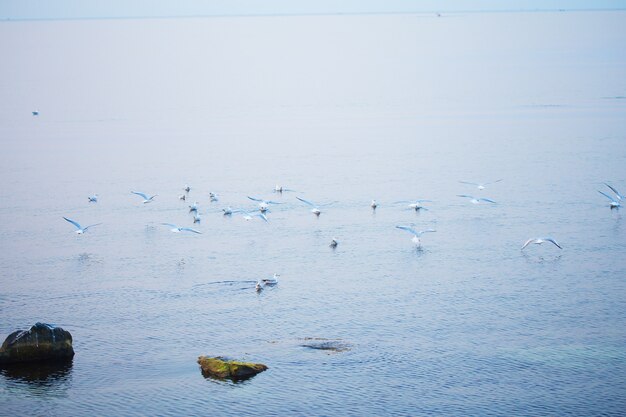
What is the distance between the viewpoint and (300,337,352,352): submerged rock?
34188mm

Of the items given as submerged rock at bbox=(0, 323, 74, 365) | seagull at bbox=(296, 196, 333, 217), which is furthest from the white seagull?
seagull at bbox=(296, 196, 333, 217)

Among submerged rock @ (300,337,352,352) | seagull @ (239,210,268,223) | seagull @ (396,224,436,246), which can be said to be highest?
seagull @ (239,210,268,223)

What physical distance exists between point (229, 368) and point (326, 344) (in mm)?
4480

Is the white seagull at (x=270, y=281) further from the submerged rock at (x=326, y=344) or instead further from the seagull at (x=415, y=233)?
the seagull at (x=415, y=233)

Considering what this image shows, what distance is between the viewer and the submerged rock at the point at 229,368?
31.5m

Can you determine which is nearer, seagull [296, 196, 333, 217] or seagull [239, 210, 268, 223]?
seagull [239, 210, 268, 223]

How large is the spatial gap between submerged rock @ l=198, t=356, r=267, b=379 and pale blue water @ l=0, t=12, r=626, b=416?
359 millimetres

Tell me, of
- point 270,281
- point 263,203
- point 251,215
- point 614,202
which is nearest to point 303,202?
point 263,203

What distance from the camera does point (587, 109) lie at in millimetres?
98938

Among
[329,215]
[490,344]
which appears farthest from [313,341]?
[329,215]

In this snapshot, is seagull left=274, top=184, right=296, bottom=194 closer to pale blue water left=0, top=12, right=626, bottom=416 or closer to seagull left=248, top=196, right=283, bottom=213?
pale blue water left=0, top=12, right=626, bottom=416

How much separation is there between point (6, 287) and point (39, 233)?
33.2ft

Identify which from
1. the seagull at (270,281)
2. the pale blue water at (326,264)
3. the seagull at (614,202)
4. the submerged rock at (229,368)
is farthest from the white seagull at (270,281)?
the seagull at (614,202)

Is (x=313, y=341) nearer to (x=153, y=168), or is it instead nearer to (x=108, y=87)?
(x=153, y=168)
